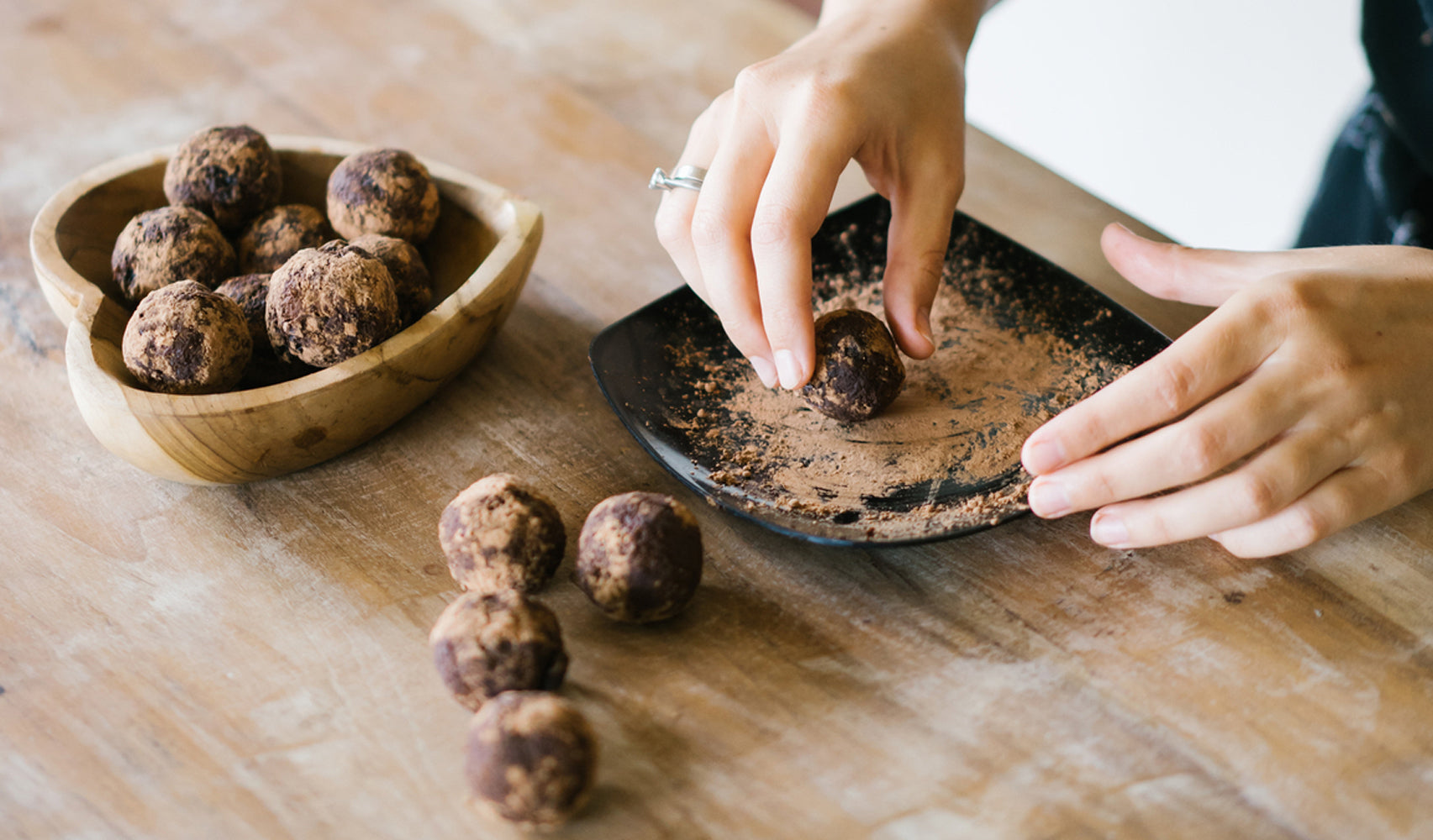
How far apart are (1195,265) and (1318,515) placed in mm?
Result: 309

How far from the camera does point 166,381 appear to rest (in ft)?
3.29

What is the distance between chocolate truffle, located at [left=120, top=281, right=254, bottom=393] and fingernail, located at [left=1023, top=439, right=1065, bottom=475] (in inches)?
31.0

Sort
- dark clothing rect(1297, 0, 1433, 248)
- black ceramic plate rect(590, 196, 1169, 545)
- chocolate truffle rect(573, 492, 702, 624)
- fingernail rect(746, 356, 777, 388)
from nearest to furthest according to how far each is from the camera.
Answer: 1. chocolate truffle rect(573, 492, 702, 624)
2. black ceramic plate rect(590, 196, 1169, 545)
3. fingernail rect(746, 356, 777, 388)
4. dark clothing rect(1297, 0, 1433, 248)

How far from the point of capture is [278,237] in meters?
1.19

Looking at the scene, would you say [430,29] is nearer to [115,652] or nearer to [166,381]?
[166,381]

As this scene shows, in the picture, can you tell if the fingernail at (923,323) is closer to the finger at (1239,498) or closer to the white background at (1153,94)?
the finger at (1239,498)

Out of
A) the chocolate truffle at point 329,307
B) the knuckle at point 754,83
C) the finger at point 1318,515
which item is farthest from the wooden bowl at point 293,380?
the finger at point 1318,515

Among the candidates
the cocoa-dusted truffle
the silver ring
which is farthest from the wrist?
the cocoa-dusted truffle

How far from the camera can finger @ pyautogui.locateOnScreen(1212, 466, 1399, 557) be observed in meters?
0.96

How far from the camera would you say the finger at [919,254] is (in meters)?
1.15

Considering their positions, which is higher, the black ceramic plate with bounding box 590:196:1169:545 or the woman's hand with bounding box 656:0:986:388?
the woman's hand with bounding box 656:0:986:388

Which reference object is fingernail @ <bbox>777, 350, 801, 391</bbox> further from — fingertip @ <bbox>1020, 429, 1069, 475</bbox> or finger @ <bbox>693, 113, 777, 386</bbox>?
fingertip @ <bbox>1020, 429, 1069, 475</bbox>

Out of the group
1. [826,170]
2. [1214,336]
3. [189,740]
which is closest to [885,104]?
[826,170]

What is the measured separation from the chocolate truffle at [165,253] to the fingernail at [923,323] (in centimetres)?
79
